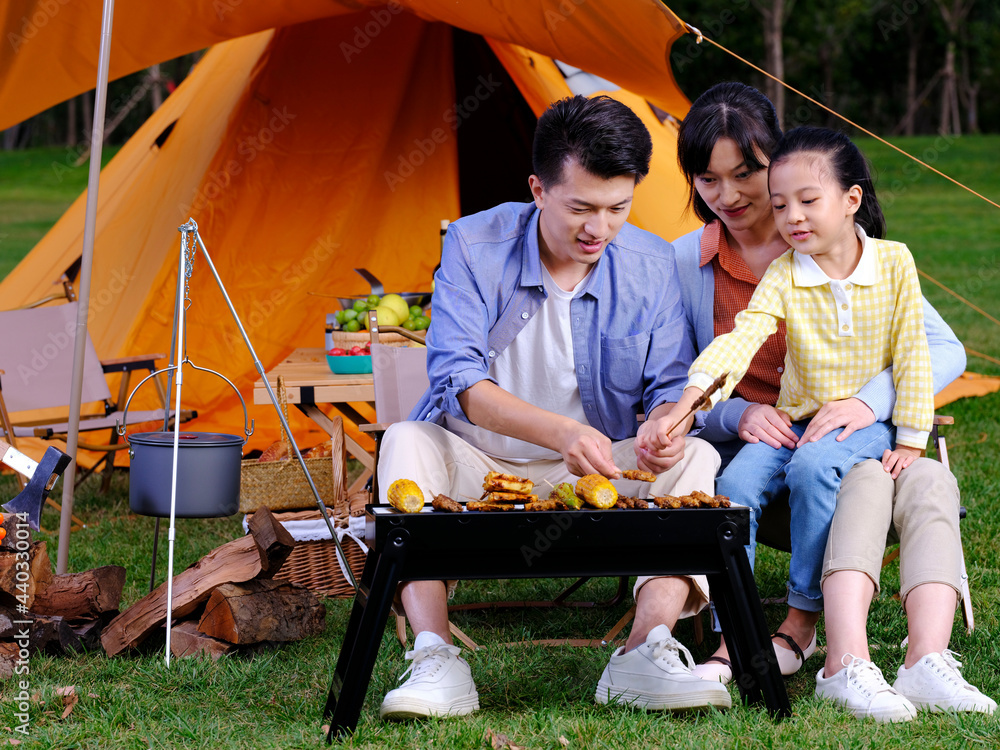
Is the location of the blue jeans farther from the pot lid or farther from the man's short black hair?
the pot lid

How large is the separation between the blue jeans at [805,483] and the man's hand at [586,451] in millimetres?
358

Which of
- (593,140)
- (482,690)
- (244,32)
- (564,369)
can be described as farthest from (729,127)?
(244,32)

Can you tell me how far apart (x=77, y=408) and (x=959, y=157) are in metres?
18.4

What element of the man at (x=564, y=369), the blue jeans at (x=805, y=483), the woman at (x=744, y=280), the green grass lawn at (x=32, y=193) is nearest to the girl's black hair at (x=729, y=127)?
the woman at (x=744, y=280)

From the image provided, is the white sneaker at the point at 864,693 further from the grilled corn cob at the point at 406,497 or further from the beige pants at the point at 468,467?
the grilled corn cob at the point at 406,497

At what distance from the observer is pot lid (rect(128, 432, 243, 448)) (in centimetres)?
248

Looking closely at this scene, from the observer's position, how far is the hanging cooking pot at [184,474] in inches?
97.6

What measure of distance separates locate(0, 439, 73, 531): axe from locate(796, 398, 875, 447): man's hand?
157cm

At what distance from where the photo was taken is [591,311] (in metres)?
2.45

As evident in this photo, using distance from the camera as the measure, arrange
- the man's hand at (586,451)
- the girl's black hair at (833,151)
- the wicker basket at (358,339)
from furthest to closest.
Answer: the wicker basket at (358,339) → the girl's black hair at (833,151) → the man's hand at (586,451)

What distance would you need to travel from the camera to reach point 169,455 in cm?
248

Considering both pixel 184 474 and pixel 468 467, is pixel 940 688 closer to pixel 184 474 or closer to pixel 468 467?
pixel 468 467

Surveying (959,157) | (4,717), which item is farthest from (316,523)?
(959,157)

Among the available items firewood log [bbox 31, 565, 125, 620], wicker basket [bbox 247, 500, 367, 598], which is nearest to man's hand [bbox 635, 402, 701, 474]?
wicker basket [bbox 247, 500, 367, 598]
